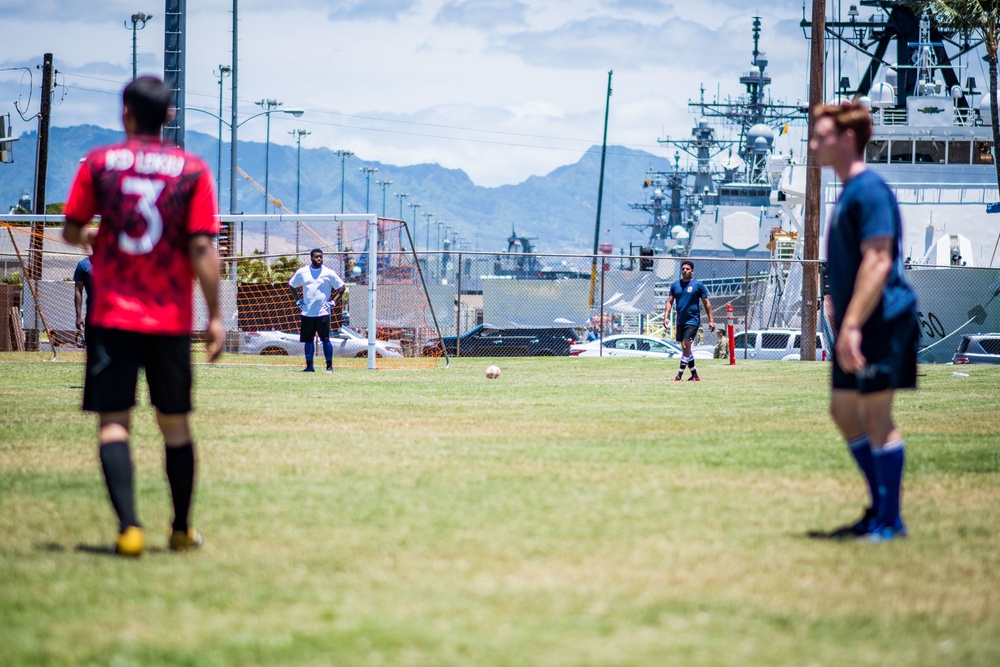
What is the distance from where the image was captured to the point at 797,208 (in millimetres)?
52188

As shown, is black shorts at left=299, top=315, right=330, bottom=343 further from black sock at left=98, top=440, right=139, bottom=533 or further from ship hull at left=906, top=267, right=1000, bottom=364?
ship hull at left=906, top=267, right=1000, bottom=364

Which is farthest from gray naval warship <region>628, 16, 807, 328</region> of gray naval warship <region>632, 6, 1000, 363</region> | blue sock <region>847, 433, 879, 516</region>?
blue sock <region>847, 433, 879, 516</region>

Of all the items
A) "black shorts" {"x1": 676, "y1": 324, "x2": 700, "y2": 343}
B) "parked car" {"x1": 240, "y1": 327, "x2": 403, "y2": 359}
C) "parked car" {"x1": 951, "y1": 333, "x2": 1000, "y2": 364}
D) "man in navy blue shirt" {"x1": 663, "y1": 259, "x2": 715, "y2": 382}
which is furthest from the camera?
"parked car" {"x1": 240, "y1": 327, "x2": 403, "y2": 359}

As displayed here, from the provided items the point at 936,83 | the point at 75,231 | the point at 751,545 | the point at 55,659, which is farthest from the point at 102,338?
the point at 936,83

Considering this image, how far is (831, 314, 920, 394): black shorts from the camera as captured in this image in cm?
528

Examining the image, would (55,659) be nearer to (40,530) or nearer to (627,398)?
(40,530)

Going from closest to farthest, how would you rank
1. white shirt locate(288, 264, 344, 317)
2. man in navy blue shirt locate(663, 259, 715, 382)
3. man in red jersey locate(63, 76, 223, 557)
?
man in red jersey locate(63, 76, 223, 557) → white shirt locate(288, 264, 344, 317) → man in navy blue shirt locate(663, 259, 715, 382)

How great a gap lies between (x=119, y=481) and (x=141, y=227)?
109cm

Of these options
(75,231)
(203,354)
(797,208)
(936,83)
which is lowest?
(203,354)

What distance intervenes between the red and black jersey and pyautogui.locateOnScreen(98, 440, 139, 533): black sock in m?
0.54

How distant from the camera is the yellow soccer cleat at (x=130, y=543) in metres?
4.93

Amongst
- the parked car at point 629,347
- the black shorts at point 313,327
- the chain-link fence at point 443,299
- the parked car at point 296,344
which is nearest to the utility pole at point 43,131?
the chain-link fence at point 443,299

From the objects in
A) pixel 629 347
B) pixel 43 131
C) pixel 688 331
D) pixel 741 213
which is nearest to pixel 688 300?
pixel 688 331

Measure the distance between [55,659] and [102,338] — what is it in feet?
6.14
